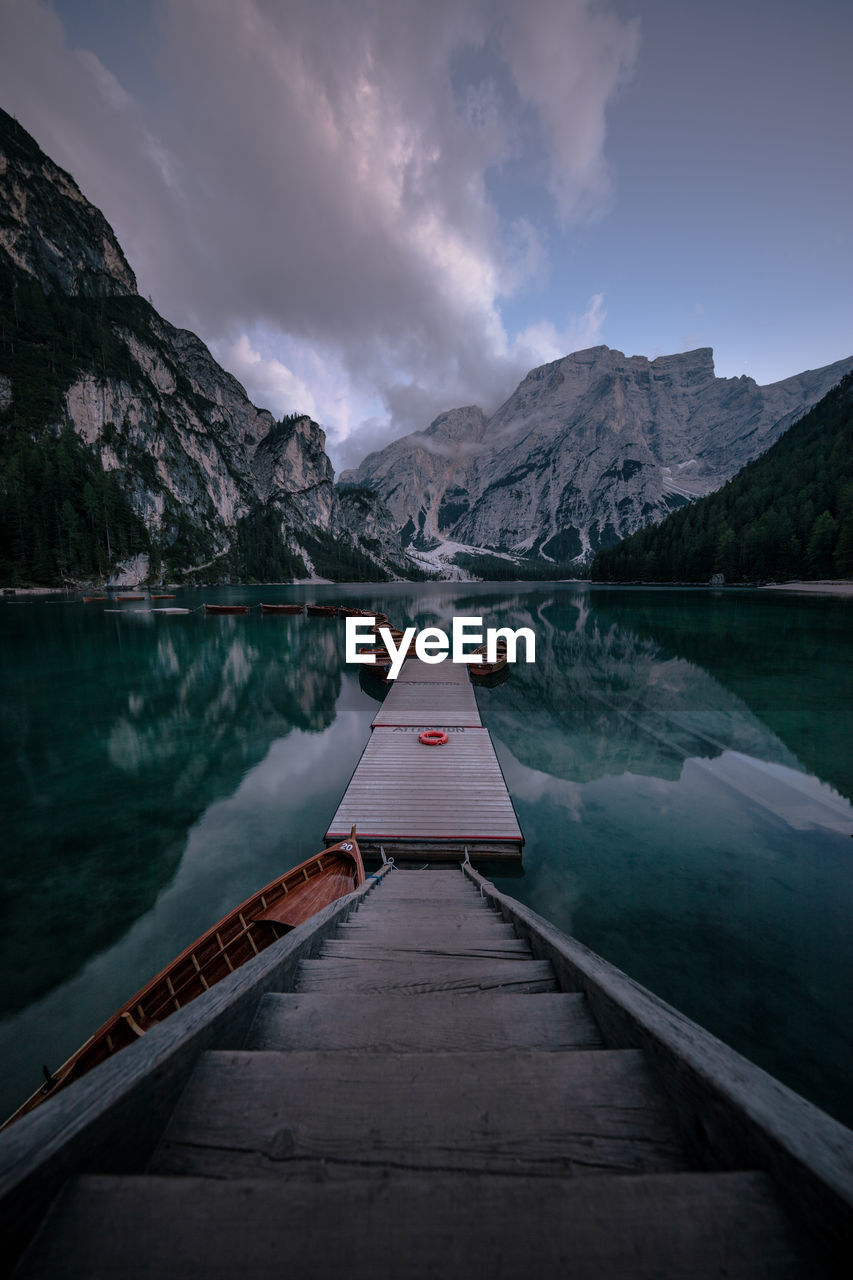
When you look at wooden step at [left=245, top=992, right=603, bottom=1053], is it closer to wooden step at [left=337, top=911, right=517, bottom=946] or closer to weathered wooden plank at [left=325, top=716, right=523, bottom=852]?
wooden step at [left=337, top=911, right=517, bottom=946]

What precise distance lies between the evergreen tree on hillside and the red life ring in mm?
97938

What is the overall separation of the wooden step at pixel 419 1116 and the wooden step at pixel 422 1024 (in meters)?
0.61

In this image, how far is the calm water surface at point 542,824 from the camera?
277 inches

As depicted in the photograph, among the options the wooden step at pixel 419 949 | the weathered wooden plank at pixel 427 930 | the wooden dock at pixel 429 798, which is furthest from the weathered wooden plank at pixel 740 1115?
the wooden dock at pixel 429 798

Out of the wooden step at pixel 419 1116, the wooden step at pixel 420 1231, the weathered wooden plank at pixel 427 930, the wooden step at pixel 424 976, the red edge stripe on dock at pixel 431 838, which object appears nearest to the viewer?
the wooden step at pixel 420 1231

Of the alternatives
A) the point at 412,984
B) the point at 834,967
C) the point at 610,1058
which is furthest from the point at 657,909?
the point at 610,1058

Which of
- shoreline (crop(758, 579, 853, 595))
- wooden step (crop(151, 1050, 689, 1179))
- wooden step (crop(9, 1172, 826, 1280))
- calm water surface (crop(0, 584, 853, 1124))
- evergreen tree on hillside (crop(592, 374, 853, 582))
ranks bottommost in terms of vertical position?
calm water surface (crop(0, 584, 853, 1124))

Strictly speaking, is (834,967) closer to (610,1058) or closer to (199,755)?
(610,1058)

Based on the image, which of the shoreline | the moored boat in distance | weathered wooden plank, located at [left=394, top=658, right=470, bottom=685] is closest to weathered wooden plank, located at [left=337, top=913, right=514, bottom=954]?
weathered wooden plank, located at [left=394, top=658, right=470, bottom=685]

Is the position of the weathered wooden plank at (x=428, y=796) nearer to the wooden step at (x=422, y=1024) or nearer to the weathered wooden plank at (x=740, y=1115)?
the wooden step at (x=422, y=1024)

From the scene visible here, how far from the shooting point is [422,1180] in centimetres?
145

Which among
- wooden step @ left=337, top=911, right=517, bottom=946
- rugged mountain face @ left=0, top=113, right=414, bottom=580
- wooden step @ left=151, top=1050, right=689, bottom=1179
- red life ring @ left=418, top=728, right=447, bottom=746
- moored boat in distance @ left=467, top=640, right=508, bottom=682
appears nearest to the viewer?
wooden step @ left=151, top=1050, right=689, bottom=1179

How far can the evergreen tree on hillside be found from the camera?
84.7 m

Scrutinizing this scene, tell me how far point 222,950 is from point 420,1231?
257 inches
